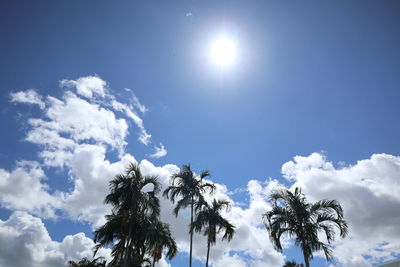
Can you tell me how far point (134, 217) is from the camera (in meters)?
19.9

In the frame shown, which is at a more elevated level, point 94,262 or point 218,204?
point 218,204

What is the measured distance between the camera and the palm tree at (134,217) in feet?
67.0

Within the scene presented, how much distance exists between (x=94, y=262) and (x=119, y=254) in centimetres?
239

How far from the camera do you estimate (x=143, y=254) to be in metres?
21.4

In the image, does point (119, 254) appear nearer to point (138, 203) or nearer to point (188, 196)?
point (138, 203)

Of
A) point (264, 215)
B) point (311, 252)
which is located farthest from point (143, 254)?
point (311, 252)

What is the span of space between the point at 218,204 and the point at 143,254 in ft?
27.4

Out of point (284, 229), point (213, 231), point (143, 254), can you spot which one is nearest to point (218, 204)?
point (213, 231)

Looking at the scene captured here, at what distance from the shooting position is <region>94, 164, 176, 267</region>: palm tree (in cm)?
2042

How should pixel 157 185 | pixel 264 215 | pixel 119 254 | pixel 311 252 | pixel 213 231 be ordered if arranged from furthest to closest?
pixel 213 231 < pixel 157 185 < pixel 119 254 < pixel 264 215 < pixel 311 252

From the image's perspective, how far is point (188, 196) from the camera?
24641 millimetres

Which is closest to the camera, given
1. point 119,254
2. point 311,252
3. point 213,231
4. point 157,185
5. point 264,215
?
point 311,252

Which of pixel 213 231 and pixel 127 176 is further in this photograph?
pixel 213 231

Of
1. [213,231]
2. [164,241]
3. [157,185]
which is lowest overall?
[164,241]
